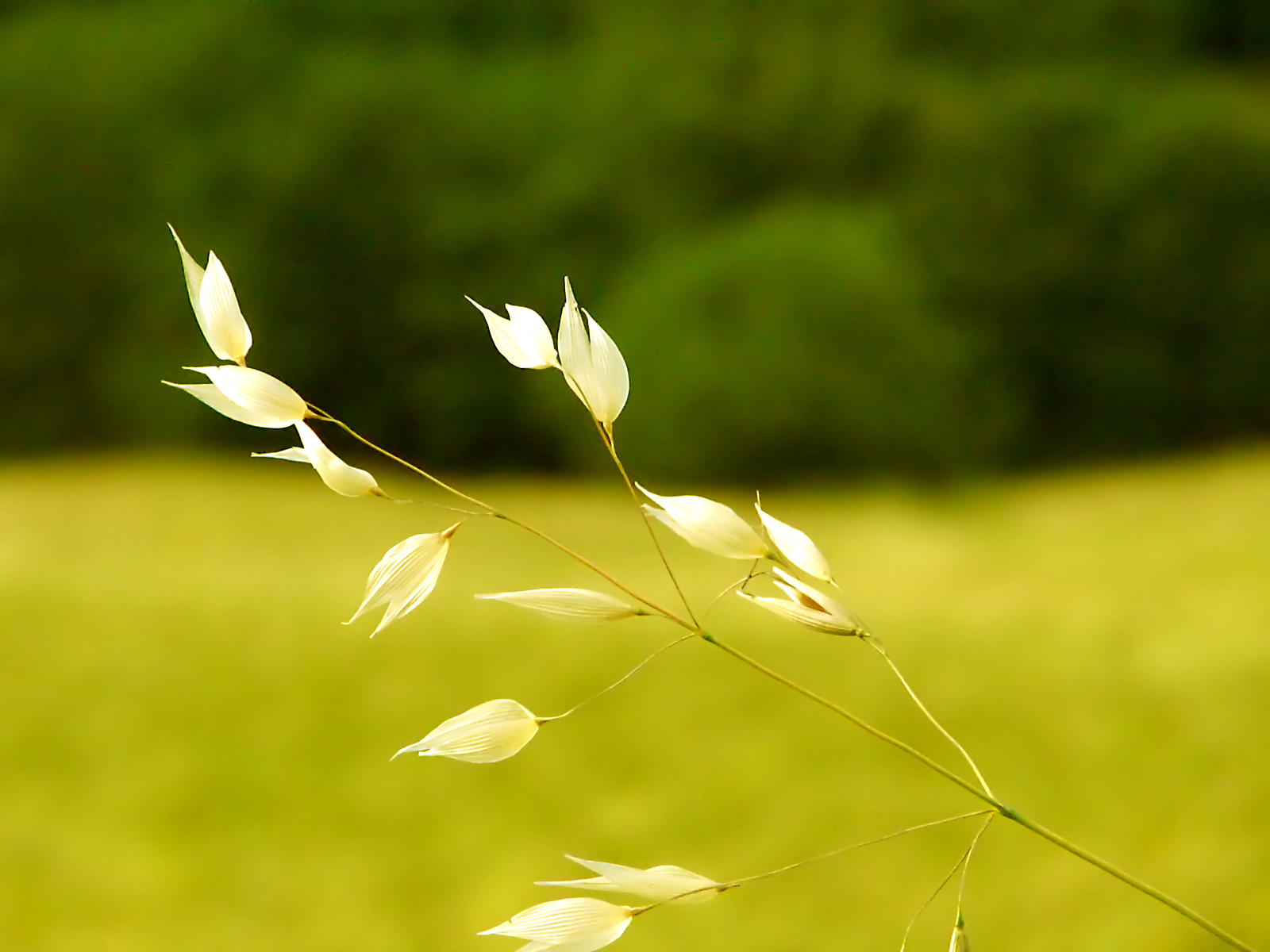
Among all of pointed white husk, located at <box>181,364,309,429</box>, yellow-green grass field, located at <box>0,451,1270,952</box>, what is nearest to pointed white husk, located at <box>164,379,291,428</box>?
pointed white husk, located at <box>181,364,309,429</box>

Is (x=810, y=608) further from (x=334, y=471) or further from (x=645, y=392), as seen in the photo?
(x=645, y=392)

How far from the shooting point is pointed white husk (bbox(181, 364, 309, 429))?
0.31ft

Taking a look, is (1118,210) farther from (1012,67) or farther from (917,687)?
(917,687)

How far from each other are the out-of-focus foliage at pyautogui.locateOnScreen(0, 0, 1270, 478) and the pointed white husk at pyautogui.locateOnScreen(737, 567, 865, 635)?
2.13 ft

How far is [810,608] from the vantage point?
0.34 feet

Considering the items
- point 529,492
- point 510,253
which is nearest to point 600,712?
point 529,492

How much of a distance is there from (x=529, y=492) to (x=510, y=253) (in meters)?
0.17

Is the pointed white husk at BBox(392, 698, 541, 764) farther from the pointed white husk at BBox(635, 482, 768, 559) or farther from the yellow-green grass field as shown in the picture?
the yellow-green grass field

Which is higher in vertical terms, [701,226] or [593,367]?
[593,367]

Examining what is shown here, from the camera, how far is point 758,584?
0.42 ft

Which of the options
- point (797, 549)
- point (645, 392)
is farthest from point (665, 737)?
point (797, 549)

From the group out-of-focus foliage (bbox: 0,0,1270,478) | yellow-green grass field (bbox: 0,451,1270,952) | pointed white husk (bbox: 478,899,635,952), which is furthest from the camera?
out-of-focus foliage (bbox: 0,0,1270,478)

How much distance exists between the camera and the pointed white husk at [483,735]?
9cm

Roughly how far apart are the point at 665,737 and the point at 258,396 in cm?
50
